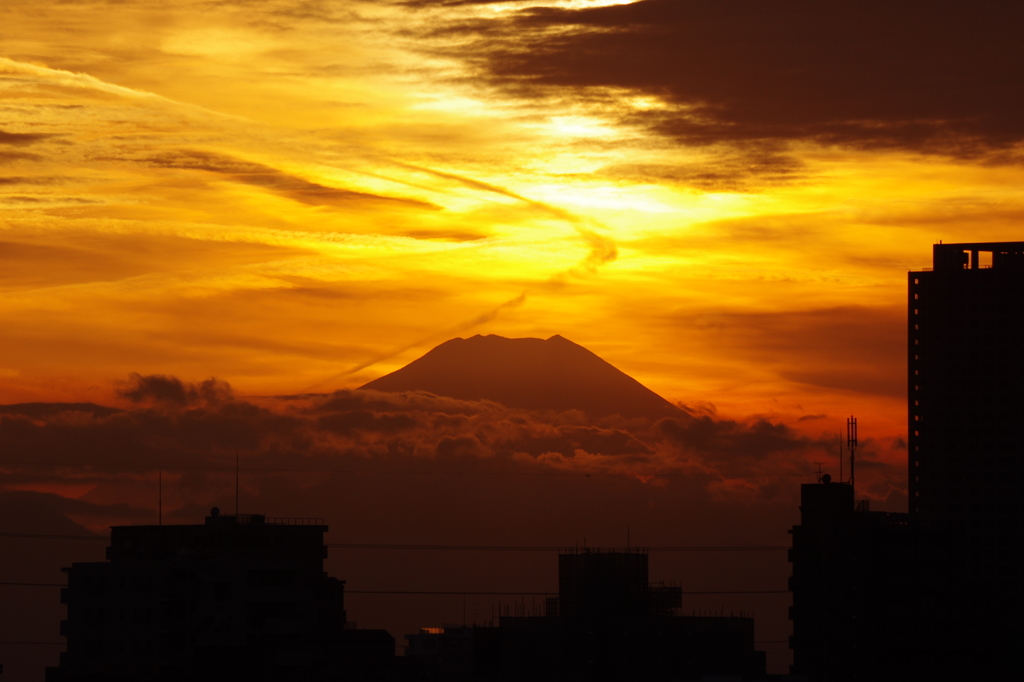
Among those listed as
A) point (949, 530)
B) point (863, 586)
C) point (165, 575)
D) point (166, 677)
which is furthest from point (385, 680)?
point (949, 530)

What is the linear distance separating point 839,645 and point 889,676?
12161 mm

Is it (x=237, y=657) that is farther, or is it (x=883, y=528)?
(x=883, y=528)

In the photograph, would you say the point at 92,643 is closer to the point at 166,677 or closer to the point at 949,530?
the point at 166,677

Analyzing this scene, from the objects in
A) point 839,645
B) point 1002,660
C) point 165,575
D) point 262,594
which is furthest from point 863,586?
point 165,575

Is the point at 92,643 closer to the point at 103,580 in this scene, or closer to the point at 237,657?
the point at 103,580

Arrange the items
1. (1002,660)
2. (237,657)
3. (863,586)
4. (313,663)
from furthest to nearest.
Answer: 1. (1002,660)
2. (863,586)
3. (313,663)
4. (237,657)

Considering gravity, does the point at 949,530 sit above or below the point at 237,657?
above

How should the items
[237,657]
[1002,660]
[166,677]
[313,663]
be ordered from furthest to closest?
[1002,660], [313,663], [237,657], [166,677]

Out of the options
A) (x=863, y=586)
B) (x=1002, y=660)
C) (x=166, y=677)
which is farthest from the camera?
(x=1002, y=660)

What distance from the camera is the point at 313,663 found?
174125 mm

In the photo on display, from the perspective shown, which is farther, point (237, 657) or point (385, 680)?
point (385, 680)

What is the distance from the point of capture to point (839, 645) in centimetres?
18675

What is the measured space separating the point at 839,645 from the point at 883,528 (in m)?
16.4

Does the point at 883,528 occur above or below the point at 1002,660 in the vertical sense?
above
